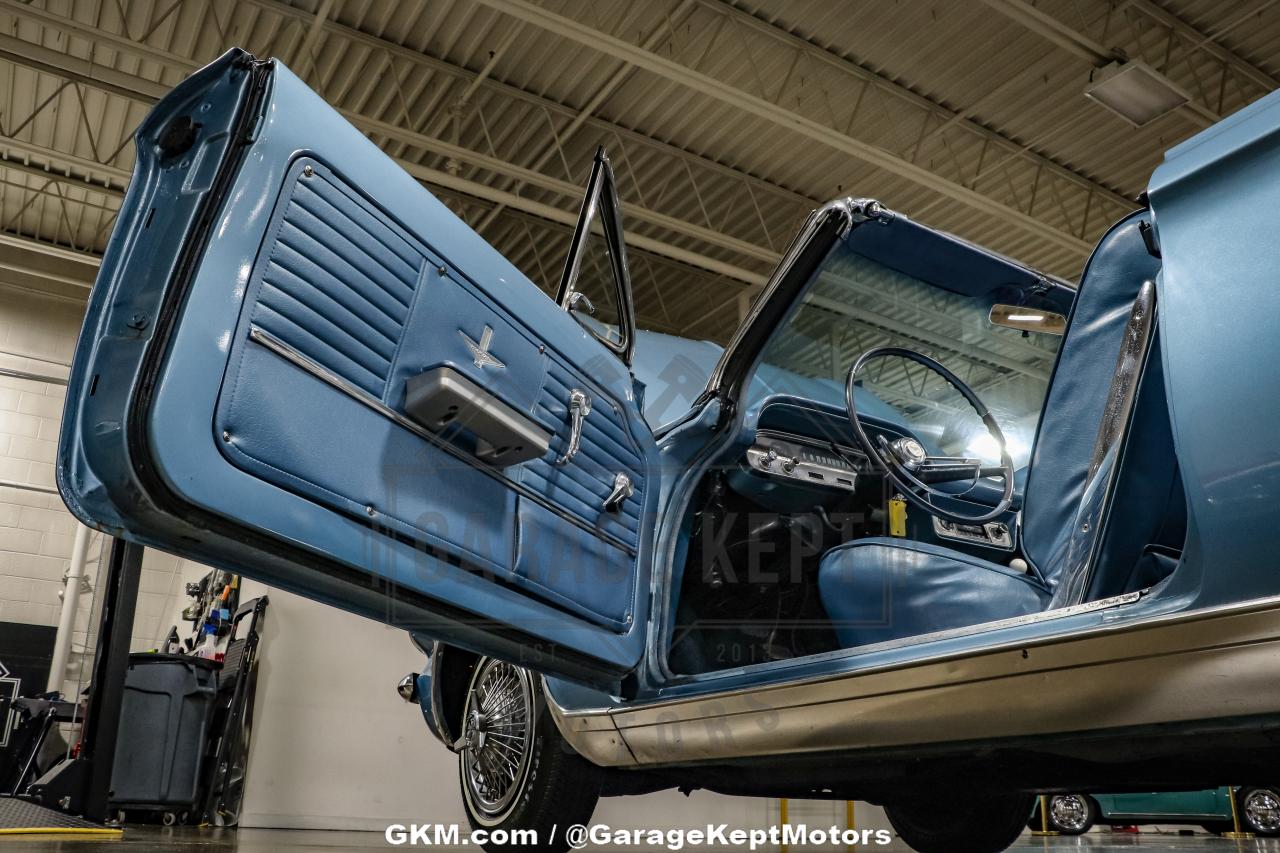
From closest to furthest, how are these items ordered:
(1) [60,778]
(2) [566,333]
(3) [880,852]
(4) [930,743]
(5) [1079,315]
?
(4) [930,743] → (5) [1079,315] → (2) [566,333] → (3) [880,852] → (1) [60,778]

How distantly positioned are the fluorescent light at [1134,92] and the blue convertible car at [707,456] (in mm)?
6376

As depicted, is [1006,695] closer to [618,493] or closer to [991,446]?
[618,493]

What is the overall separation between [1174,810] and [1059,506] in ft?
27.4

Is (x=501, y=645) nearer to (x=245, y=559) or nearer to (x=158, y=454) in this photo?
(x=245, y=559)

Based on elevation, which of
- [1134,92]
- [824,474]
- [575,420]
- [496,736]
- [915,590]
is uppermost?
[1134,92]

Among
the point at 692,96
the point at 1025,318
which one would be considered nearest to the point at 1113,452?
the point at 1025,318

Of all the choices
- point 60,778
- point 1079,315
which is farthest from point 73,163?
point 1079,315

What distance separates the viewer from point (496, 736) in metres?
3.28

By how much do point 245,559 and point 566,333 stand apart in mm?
919

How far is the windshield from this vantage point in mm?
2719

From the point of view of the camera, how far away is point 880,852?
14.9ft

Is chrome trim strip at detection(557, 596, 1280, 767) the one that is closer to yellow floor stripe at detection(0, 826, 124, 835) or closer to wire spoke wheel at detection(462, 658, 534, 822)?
wire spoke wheel at detection(462, 658, 534, 822)

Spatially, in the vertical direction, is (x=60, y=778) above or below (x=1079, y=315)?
below

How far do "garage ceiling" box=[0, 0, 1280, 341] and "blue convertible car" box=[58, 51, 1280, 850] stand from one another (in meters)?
5.66
